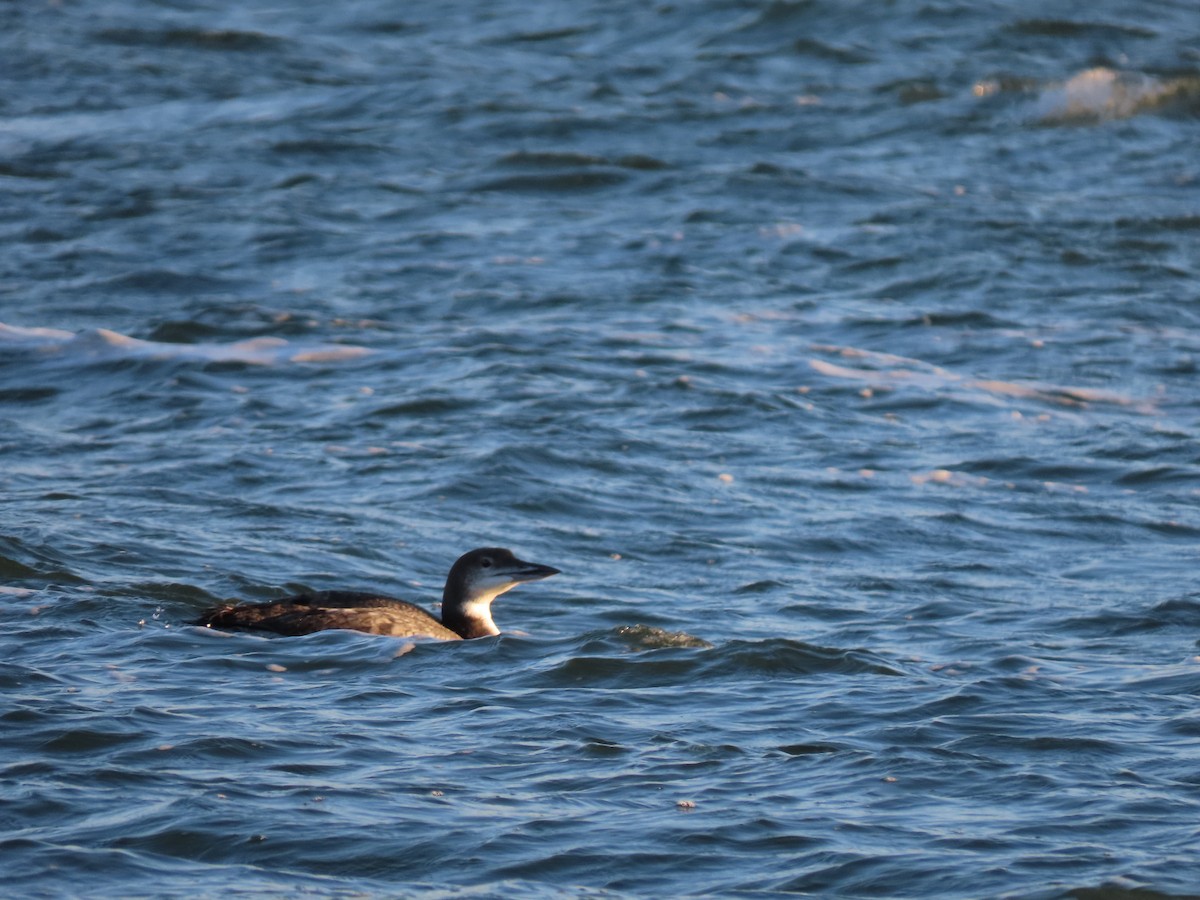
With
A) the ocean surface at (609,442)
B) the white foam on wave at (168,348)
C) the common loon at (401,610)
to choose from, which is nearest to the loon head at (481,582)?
the common loon at (401,610)

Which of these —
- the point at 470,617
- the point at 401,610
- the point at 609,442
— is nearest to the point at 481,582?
the point at 470,617

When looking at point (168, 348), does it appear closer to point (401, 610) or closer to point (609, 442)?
point (609, 442)

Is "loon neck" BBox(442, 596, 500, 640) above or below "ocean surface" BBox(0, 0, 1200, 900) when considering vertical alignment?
below

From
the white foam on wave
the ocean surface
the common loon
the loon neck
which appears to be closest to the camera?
the ocean surface

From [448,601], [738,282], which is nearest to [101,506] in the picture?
[448,601]

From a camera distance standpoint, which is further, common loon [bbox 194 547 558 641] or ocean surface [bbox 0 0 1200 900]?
common loon [bbox 194 547 558 641]

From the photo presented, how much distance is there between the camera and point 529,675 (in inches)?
307

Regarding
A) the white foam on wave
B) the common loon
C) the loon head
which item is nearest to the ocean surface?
the white foam on wave

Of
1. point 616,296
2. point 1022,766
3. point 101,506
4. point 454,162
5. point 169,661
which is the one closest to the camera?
point 1022,766

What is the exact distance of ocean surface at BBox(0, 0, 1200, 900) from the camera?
617 centimetres

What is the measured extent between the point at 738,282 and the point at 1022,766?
8.84m

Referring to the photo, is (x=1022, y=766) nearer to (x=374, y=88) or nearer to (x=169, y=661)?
(x=169, y=661)

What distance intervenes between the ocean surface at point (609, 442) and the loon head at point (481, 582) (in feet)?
0.91

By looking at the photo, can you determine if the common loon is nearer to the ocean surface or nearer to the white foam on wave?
the ocean surface
